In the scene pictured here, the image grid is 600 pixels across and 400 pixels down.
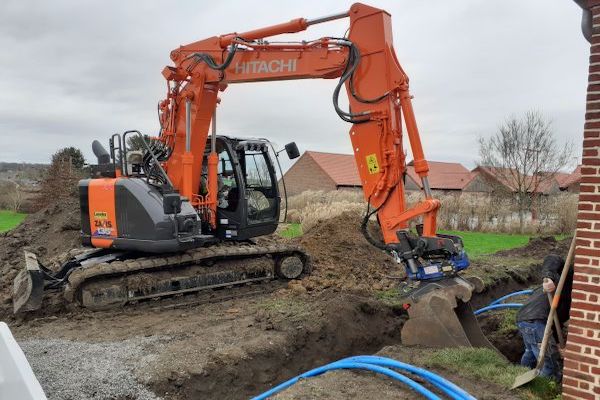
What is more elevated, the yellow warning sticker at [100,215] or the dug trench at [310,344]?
the yellow warning sticker at [100,215]

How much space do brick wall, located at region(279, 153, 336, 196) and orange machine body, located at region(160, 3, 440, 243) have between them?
2875cm

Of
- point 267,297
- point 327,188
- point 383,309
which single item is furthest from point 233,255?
point 327,188

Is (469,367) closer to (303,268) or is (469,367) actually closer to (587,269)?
(587,269)

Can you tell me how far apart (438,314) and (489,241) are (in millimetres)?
13128

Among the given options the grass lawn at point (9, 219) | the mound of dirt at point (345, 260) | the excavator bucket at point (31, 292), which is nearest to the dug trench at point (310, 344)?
the mound of dirt at point (345, 260)

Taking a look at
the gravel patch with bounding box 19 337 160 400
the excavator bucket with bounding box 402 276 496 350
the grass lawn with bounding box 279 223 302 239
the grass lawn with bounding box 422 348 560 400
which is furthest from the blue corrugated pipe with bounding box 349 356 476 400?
the grass lawn with bounding box 279 223 302 239

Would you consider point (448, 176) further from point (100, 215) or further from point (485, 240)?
point (100, 215)

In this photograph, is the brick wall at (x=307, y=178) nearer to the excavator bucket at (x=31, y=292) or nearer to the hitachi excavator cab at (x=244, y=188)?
the hitachi excavator cab at (x=244, y=188)

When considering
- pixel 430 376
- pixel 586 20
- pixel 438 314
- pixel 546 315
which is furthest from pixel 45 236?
pixel 586 20

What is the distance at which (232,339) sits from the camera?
6.03 m

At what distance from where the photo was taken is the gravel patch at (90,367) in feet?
15.3

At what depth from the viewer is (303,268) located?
9.48 meters

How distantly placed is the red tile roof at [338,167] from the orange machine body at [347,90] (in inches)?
1130

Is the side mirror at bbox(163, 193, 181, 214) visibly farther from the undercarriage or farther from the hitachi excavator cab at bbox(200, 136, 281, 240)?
the hitachi excavator cab at bbox(200, 136, 281, 240)
